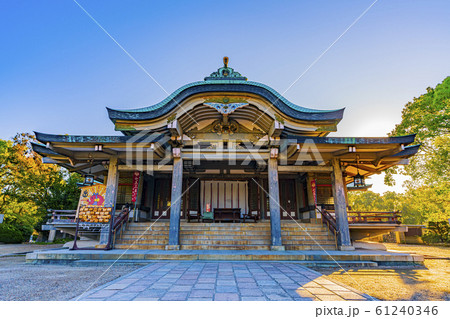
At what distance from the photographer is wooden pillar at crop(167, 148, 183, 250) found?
8191 millimetres

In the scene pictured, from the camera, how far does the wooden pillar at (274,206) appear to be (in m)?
8.21

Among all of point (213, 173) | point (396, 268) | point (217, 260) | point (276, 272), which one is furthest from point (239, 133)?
point (396, 268)

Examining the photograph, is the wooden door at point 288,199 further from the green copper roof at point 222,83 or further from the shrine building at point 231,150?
the green copper roof at point 222,83

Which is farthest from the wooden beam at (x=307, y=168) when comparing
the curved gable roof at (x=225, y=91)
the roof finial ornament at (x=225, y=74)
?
the roof finial ornament at (x=225, y=74)

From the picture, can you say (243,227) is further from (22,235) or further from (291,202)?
(22,235)

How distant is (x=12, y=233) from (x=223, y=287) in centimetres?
2431

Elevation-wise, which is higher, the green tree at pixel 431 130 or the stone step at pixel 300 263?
the green tree at pixel 431 130

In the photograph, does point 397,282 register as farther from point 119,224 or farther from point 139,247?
point 119,224

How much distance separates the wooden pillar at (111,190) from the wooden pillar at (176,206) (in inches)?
83.1

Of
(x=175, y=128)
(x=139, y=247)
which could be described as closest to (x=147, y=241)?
(x=139, y=247)

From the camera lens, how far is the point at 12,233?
19.6m

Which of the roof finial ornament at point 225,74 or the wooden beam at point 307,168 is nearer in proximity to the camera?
the wooden beam at point 307,168

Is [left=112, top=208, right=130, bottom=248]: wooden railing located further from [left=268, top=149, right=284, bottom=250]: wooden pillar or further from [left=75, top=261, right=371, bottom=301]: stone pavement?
[left=268, top=149, right=284, bottom=250]: wooden pillar
